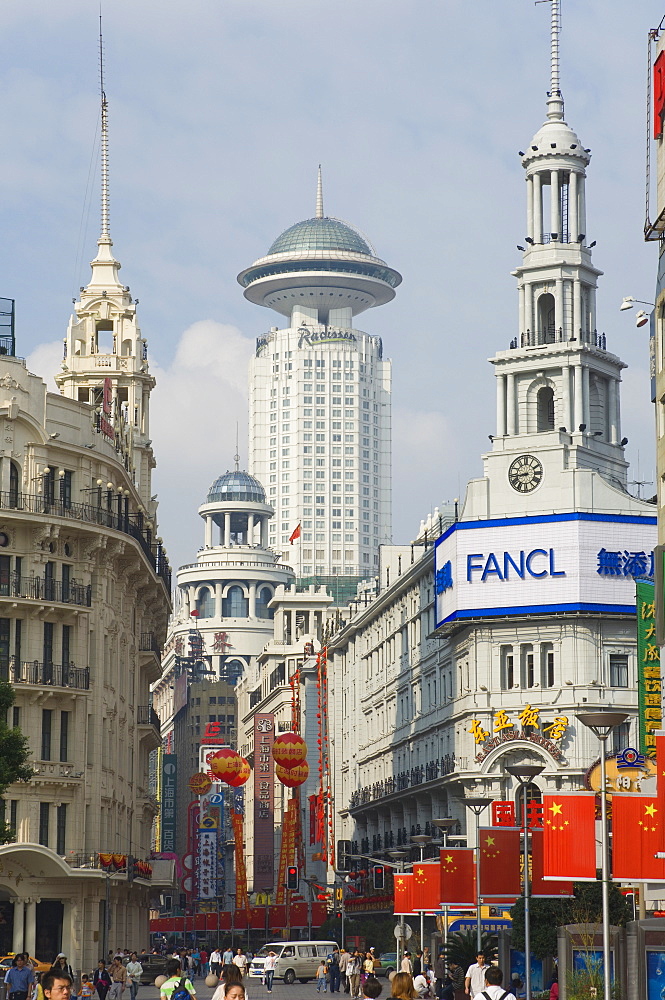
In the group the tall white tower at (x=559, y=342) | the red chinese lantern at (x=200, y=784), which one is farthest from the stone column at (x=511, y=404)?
the red chinese lantern at (x=200, y=784)

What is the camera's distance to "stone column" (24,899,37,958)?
233 ft

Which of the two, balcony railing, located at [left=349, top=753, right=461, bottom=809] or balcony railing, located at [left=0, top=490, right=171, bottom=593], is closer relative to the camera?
balcony railing, located at [left=0, top=490, right=171, bottom=593]

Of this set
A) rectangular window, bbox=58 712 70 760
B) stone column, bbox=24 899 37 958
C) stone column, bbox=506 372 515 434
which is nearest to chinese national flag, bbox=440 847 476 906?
stone column, bbox=24 899 37 958

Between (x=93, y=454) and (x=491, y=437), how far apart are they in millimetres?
28972

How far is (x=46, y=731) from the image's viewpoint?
7362 centimetres

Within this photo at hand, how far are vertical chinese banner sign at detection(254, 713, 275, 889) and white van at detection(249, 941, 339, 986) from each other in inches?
3402

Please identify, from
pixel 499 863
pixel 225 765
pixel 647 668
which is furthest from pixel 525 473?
pixel 499 863

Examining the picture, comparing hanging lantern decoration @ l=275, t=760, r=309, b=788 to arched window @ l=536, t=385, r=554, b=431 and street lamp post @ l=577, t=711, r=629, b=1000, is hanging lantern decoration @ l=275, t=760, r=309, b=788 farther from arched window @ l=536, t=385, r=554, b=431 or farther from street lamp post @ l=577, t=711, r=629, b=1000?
street lamp post @ l=577, t=711, r=629, b=1000

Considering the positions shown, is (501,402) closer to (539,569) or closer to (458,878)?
(539,569)

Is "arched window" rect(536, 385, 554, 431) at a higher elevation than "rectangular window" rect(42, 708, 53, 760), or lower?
higher

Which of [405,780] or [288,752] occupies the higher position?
[288,752]

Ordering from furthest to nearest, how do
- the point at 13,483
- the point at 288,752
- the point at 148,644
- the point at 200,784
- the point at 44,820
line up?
the point at 200,784
the point at 288,752
the point at 148,644
the point at 13,483
the point at 44,820

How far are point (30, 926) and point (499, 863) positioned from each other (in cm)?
2518

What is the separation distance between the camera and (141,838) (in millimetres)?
95688
